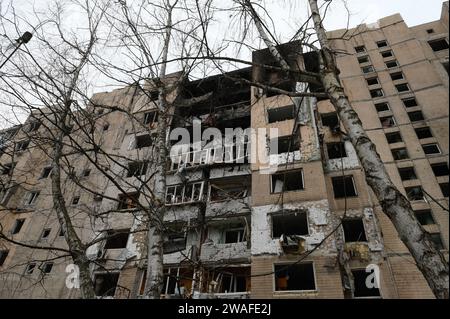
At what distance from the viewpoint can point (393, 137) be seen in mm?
18750

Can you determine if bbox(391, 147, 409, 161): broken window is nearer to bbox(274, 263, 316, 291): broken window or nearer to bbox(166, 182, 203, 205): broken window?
bbox(274, 263, 316, 291): broken window

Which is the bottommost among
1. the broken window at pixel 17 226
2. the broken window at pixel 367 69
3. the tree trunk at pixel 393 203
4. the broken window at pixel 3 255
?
the tree trunk at pixel 393 203

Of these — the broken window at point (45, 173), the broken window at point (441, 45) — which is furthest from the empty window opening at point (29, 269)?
the broken window at point (441, 45)

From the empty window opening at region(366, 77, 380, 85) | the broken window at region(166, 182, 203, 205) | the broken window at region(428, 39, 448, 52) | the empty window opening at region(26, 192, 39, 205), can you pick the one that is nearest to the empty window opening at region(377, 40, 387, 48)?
the empty window opening at region(366, 77, 380, 85)

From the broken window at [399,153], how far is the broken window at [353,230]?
18.9 ft

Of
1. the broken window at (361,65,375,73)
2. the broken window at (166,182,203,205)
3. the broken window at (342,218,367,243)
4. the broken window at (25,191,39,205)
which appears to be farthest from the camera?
the broken window at (361,65,375,73)

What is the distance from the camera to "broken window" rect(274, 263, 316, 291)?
14.1m

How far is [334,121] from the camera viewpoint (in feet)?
66.0

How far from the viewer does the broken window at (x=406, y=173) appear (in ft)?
54.8

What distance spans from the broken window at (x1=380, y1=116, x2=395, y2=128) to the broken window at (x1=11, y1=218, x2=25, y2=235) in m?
28.8

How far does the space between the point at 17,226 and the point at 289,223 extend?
2144 cm

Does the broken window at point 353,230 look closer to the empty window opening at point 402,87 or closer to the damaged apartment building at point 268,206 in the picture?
the damaged apartment building at point 268,206

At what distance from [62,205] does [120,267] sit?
39.4 feet

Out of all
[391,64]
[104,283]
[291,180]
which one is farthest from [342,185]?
[104,283]
